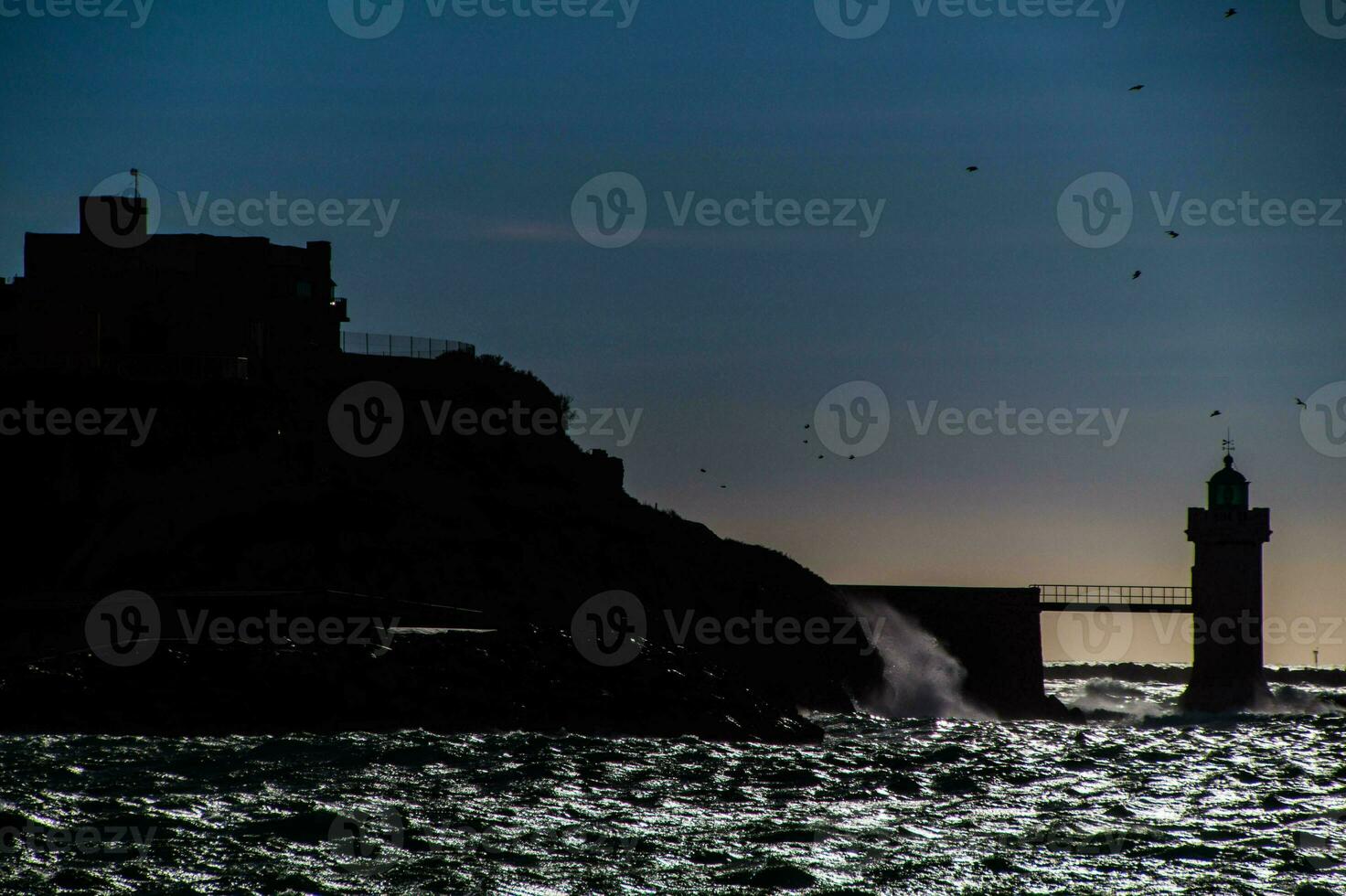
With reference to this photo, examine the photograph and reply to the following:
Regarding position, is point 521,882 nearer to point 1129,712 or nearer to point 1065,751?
point 1065,751

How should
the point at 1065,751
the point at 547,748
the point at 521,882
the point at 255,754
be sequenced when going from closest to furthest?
the point at 521,882 < the point at 255,754 < the point at 547,748 < the point at 1065,751

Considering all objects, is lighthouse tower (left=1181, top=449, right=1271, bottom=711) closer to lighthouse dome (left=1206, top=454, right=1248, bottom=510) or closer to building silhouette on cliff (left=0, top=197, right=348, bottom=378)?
lighthouse dome (left=1206, top=454, right=1248, bottom=510)

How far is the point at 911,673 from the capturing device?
2670 inches

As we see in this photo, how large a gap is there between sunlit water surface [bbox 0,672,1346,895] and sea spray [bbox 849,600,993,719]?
86.8 ft

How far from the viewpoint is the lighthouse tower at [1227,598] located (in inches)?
3150

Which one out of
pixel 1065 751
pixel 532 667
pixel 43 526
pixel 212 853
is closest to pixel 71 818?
pixel 212 853

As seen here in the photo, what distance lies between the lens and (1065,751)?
4372 cm

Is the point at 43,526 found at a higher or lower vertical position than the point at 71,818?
higher

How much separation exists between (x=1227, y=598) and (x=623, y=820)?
205 ft

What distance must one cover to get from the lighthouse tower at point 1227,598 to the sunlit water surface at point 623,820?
1713 inches

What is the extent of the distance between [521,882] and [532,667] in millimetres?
19047

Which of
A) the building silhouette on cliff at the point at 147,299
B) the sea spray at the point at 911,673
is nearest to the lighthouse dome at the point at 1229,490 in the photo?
the sea spray at the point at 911,673

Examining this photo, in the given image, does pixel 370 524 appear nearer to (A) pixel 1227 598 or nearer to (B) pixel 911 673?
(B) pixel 911 673

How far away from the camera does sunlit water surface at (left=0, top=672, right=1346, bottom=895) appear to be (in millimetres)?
21266
